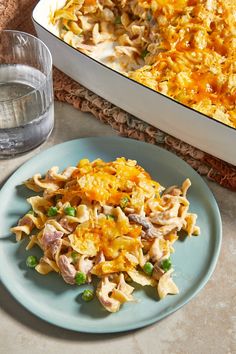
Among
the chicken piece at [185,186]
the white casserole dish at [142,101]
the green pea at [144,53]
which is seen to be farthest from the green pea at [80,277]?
the green pea at [144,53]

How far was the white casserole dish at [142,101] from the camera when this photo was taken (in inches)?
77.1

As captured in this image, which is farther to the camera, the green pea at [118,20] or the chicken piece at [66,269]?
the green pea at [118,20]

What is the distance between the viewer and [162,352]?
5.45ft

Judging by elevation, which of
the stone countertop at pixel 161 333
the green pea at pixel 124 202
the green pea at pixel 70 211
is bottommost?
the stone countertop at pixel 161 333

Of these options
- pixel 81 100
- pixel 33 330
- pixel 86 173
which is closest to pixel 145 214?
pixel 86 173

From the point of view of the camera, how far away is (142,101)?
2.08m

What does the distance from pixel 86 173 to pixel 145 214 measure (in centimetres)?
22

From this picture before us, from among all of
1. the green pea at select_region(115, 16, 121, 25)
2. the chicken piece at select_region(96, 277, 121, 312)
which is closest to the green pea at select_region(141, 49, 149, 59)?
the green pea at select_region(115, 16, 121, 25)

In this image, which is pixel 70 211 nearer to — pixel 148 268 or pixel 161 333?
pixel 148 268

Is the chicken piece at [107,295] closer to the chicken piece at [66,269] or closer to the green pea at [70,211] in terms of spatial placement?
the chicken piece at [66,269]

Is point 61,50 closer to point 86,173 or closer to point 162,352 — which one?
point 86,173

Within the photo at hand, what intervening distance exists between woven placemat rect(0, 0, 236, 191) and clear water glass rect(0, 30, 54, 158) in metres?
0.12

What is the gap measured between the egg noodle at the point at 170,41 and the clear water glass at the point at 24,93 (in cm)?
18

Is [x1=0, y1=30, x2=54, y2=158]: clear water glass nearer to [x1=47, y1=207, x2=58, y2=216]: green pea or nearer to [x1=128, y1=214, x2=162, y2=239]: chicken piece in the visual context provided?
[x1=47, y1=207, x2=58, y2=216]: green pea
